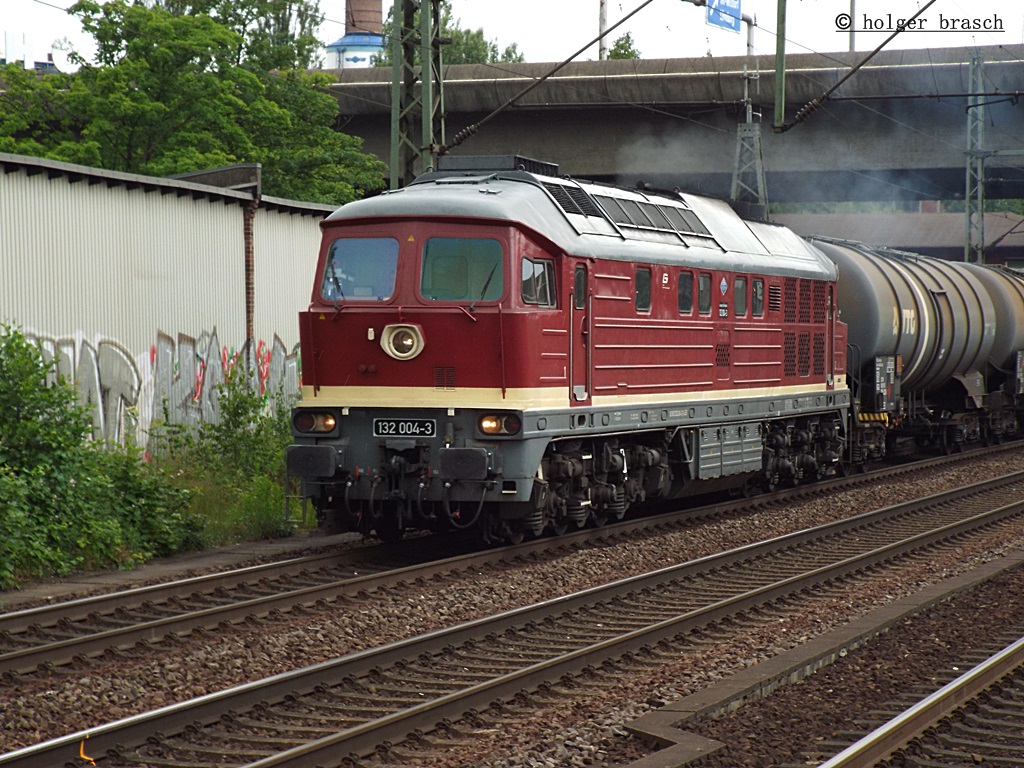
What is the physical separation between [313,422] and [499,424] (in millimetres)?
1949

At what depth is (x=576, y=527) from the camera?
15672 millimetres

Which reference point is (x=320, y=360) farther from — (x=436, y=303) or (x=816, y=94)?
(x=816, y=94)

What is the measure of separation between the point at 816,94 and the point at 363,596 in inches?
1132

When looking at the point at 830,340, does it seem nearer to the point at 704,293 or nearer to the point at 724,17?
the point at 704,293

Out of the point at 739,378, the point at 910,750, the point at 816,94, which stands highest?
the point at 816,94

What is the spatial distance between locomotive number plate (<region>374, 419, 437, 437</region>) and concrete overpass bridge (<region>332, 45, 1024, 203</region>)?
79.6 ft

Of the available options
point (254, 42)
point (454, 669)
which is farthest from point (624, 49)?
point (454, 669)

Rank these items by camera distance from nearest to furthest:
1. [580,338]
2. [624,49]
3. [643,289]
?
1. [580,338]
2. [643,289]
3. [624,49]

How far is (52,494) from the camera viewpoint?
1311cm

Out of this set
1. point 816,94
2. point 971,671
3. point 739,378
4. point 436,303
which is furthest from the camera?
point 816,94

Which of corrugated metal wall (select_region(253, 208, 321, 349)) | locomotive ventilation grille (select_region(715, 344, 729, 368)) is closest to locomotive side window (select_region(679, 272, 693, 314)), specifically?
locomotive ventilation grille (select_region(715, 344, 729, 368))

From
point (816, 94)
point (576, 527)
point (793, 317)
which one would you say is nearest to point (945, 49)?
point (816, 94)

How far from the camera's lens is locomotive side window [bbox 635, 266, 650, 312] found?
1505cm

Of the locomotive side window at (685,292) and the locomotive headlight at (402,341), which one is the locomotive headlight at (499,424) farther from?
the locomotive side window at (685,292)
